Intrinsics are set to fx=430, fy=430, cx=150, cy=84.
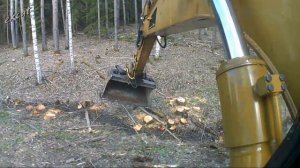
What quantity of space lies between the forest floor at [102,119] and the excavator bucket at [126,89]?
1.55ft

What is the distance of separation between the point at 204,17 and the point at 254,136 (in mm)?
1363

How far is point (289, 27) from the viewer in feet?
7.06

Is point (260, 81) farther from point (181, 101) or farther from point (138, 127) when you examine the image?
point (181, 101)

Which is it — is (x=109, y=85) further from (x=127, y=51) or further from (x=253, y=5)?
(x=127, y=51)

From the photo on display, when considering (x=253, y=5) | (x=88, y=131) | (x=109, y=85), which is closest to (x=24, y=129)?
(x=88, y=131)

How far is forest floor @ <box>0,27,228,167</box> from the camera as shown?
6027mm

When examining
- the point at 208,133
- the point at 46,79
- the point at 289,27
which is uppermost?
the point at 289,27

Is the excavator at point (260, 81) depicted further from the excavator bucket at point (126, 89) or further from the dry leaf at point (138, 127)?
the dry leaf at point (138, 127)

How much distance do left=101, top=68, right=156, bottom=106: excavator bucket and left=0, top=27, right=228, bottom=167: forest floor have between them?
472 millimetres

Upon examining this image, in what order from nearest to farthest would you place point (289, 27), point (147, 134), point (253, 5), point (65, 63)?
point (289, 27), point (253, 5), point (147, 134), point (65, 63)

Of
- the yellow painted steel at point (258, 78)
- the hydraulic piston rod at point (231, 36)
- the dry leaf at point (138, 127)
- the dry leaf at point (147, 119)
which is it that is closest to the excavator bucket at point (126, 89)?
the dry leaf at point (147, 119)

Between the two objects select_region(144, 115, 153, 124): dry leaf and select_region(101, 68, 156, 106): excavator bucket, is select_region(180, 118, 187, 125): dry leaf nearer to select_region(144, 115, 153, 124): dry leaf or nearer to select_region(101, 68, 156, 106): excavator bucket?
select_region(144, 115, 153, 124): dry leaf

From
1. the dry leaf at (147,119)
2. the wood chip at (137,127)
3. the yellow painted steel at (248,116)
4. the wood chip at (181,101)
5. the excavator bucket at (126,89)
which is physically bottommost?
the wood chip at (137,127)

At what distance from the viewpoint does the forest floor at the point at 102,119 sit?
237 inches
